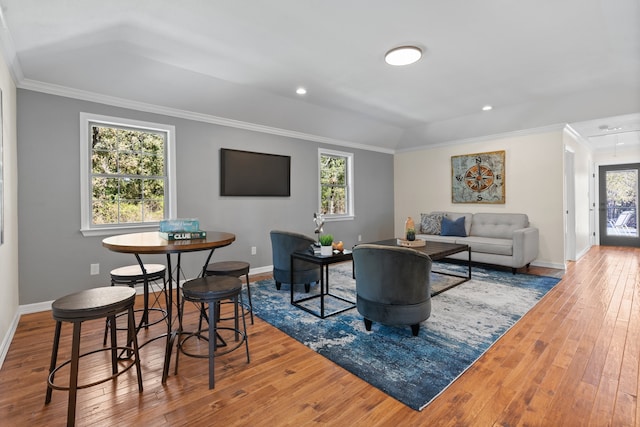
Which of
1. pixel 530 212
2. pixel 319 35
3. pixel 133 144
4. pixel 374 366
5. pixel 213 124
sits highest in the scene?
pixel 319 35

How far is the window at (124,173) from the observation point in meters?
3.49

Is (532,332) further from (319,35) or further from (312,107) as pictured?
(312,107)

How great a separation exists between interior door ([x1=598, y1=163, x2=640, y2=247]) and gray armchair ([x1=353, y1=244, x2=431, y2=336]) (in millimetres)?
7632

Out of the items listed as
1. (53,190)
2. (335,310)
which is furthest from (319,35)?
(53,190)

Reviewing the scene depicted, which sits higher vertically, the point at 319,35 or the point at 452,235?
the point at 319,35

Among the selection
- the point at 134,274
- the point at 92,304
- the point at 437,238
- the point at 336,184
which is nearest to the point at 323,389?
the point at 92,304

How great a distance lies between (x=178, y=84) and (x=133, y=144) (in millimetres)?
949

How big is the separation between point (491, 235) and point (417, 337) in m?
3.59

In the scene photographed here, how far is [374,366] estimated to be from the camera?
2.14 meters

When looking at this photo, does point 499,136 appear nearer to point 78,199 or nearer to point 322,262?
point 322,262

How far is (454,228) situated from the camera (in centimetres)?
555

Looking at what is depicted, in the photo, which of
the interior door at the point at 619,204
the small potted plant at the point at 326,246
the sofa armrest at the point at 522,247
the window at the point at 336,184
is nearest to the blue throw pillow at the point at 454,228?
the sofa armrest at the point at 522,247

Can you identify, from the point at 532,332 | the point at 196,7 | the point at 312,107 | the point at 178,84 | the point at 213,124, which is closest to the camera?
the point at 196,7

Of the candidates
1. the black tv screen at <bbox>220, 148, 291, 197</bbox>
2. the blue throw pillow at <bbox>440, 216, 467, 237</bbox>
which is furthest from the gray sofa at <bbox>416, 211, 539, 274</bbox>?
the black tv screen at <bbox>220, 148, 291, 197</bbox>
